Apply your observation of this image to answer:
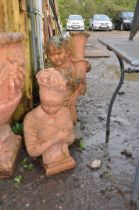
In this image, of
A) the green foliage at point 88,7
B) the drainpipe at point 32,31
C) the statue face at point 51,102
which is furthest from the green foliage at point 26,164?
the green foliage at point 88,7

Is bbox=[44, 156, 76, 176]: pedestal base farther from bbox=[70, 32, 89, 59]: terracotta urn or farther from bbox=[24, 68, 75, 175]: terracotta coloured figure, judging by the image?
bbox=[70, 32, 89, 59]: terracotta urn

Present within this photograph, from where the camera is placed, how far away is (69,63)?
2.73m

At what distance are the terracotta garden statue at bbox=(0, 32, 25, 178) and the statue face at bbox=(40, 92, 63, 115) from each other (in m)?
0.20

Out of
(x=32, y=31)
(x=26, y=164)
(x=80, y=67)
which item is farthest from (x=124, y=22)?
(x=26, y=164)

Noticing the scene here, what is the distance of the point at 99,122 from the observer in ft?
10.6

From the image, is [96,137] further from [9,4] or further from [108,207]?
[9,4]

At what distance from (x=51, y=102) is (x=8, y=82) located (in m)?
0.32

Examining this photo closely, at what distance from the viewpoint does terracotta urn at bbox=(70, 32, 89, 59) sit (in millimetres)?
2635

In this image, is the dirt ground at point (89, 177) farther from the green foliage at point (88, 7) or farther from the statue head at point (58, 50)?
the green foliage at point (88, 7)

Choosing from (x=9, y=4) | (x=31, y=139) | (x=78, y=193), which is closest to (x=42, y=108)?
(x=31, y=139)

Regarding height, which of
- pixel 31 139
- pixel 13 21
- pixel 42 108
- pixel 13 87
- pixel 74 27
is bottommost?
pixel 74 27

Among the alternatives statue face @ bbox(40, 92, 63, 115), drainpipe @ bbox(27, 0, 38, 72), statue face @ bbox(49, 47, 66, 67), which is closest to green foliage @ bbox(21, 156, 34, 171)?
statue face @ bbox(40, 92, 63, 115)

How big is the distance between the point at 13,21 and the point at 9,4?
15cm

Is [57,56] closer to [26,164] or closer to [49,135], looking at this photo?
[49,135]
